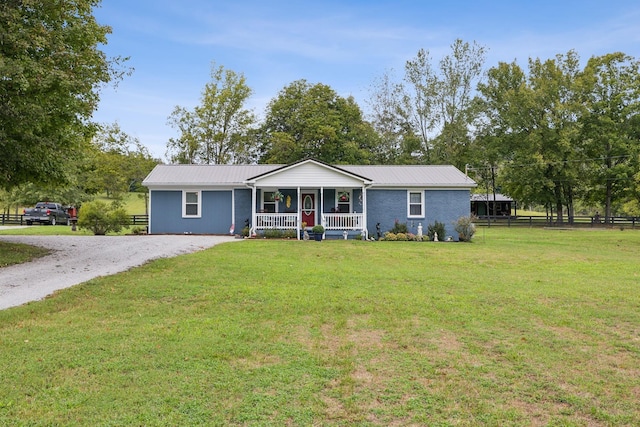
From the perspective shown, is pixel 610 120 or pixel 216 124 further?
pixel 216 124

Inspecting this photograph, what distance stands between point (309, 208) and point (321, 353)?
17.3m

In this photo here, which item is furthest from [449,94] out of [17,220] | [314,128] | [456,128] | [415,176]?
[17,220]

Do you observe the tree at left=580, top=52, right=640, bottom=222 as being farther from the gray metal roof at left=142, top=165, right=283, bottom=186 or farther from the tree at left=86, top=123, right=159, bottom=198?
the tree at left=86, top=123, right=159, bottom=198

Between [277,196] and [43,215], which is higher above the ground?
[277,196]

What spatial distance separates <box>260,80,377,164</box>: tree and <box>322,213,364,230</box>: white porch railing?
61.1ft

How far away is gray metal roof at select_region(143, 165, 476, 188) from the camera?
21328mm

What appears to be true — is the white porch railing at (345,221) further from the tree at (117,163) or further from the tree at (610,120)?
the tree at (610,120)

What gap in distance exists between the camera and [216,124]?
41.0 meters

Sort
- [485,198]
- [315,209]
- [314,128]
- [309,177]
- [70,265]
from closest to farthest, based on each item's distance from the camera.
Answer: [70,265] → [309,177] → [315,209] → [314,128] → [485,198]

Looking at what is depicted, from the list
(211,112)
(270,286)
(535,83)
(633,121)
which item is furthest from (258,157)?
(270,286)

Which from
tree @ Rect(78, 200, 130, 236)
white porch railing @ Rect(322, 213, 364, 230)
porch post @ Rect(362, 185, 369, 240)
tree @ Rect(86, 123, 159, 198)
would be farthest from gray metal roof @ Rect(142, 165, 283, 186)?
tree @ Rect(86, 123, 159, 198)

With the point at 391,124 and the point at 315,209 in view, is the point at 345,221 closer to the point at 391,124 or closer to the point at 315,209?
the point at 315,209

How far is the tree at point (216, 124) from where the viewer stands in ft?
133

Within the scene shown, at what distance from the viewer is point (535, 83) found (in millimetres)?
38344
